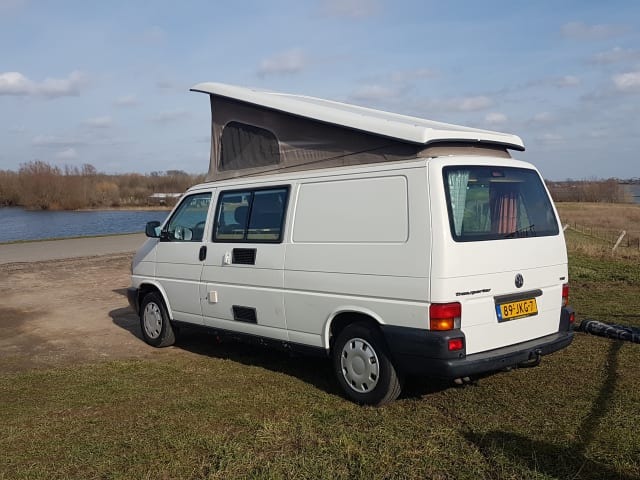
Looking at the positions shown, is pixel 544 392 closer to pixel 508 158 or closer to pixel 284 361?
pixel 508 158

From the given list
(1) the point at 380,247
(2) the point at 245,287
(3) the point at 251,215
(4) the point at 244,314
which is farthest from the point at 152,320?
(1) the point at 380,247

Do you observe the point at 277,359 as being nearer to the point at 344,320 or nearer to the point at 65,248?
the point at 344,320

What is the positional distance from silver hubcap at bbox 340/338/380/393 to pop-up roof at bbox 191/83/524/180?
1590mm

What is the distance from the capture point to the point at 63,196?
5694 cm

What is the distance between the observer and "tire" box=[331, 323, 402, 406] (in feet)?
16.1

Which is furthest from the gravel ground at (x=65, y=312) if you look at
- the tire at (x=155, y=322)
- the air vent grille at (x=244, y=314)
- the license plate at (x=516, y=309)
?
the license plate at (x=516, y=309)

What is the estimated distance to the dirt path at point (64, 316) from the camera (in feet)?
24.6

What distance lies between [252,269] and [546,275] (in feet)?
9.03

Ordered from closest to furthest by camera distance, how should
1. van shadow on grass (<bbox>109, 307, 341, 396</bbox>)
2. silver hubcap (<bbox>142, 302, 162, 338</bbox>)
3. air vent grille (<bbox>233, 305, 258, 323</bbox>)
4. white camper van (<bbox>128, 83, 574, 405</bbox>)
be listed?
white camper van (<bbox>128, 83, 574, 405</bbox>)
van shadow on grass (<bbox>109, 307, 341, 396</bbox>)
air vent grille (<bbox>233, 305, 258, 323</bbox>)
silver hubcap (<bbox>142, 302, 162, 338</bbox>)

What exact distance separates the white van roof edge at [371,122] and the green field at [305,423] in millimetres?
2191

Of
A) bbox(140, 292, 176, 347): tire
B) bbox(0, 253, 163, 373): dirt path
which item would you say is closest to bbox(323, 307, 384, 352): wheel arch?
bbox(140, 292, 176, 347): tire

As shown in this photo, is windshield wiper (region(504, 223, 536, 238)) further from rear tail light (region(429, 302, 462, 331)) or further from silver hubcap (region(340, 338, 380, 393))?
silver hubcap (region(340, 338, 380, 393))

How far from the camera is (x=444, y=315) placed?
4488mm

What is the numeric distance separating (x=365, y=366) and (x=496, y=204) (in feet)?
5.68
